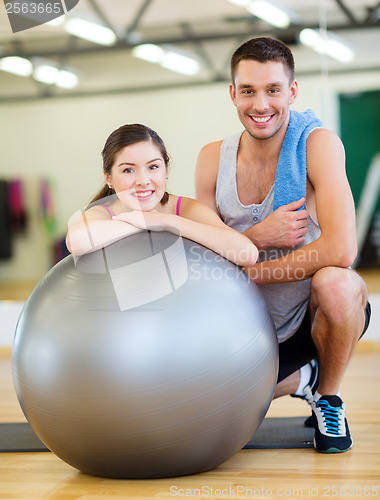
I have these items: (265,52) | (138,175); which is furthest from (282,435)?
(265,52)

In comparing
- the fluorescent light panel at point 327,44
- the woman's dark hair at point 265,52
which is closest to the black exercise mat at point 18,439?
the woman's dark hair at point 265,52

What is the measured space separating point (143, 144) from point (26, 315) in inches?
21.5

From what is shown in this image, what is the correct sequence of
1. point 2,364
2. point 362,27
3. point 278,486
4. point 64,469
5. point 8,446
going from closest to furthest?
1. point 278,486
2. point 64,469
3. point 8,446
4. point 2,364
5. point 362,27

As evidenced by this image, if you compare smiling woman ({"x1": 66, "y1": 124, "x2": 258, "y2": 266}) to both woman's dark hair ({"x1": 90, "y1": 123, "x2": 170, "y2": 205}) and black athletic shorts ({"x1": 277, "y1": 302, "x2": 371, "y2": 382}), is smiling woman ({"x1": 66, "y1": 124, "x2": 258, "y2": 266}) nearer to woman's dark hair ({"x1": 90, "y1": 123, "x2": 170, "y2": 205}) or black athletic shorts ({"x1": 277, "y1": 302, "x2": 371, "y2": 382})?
woman's dark hair ({"x1": 90, "y1": 123, "x2": 170, "y2": 205})

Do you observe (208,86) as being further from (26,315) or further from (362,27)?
(26,315)

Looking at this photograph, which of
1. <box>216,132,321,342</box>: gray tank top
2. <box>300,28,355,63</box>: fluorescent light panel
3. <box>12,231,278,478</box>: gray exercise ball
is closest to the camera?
<box>12,231,278,478</box>: gray exercise ball

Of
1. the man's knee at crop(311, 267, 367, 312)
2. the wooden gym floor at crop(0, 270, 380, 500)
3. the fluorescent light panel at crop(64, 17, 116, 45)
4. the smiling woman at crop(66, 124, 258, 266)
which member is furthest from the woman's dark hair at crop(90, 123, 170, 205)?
the fluorescent light panel at crop(64, 17, 116, 45)

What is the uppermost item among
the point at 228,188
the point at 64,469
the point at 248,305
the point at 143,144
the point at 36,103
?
the point at 36,103

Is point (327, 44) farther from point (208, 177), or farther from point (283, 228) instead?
point (283, 228)

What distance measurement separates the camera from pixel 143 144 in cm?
182

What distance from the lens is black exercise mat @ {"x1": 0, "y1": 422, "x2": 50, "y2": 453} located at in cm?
202

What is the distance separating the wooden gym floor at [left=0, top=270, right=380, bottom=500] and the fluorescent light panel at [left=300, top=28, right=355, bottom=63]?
2.65m

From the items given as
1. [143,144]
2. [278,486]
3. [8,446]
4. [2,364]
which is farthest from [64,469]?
[2,364]

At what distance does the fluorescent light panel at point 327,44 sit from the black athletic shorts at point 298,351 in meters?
2.45
